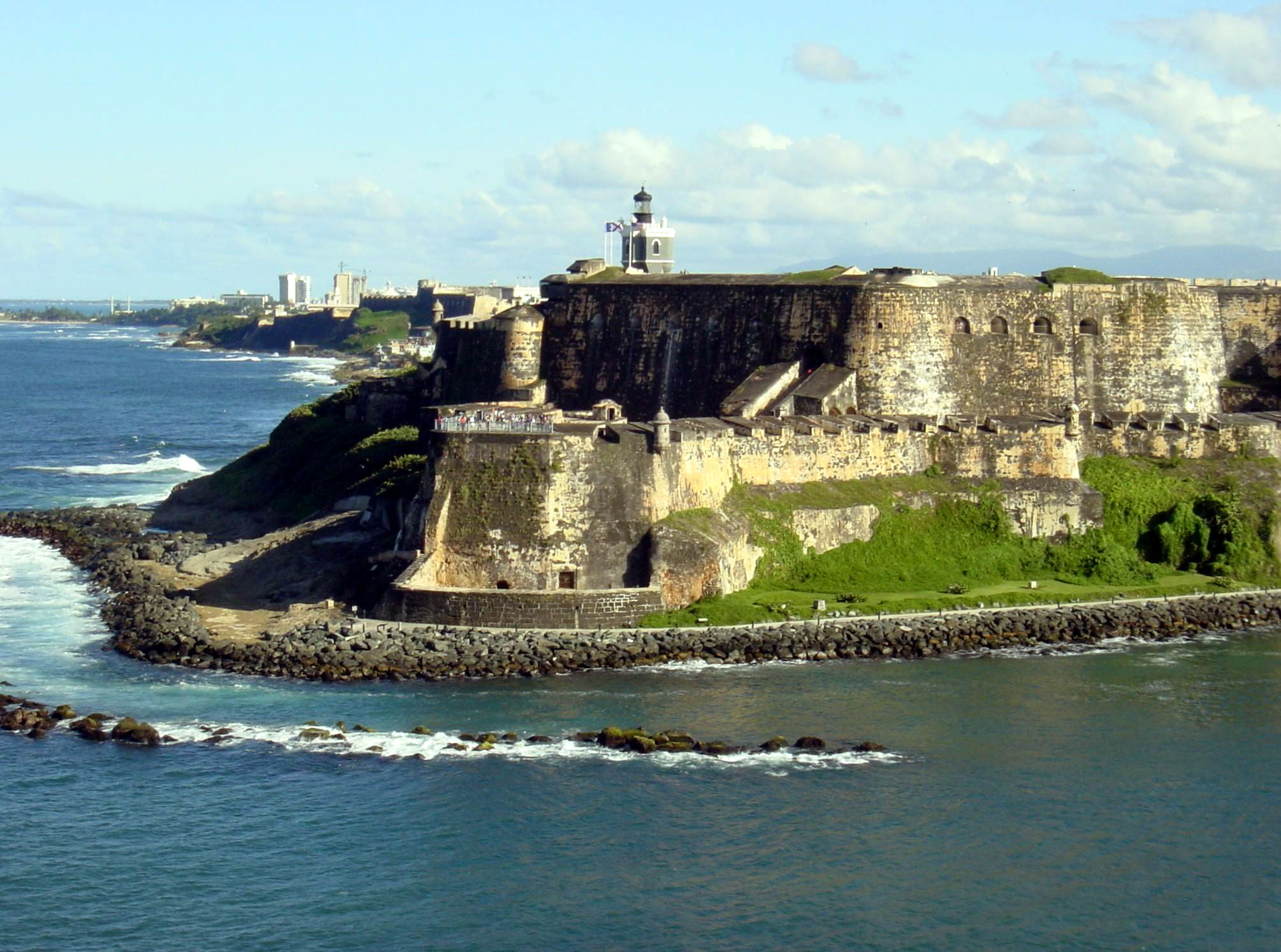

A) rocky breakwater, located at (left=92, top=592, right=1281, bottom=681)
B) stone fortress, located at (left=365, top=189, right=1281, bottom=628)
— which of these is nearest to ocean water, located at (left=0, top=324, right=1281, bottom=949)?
rocky breakwater, located at (left=92, top=592, right=1281, bottom=681)

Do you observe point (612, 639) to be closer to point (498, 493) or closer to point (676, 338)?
point (498, 493)

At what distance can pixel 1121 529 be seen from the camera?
2103 inches

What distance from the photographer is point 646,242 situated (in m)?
81.5

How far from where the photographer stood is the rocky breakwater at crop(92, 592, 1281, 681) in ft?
141

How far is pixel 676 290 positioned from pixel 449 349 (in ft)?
37.4

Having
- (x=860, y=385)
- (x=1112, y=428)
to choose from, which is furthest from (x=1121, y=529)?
(x=860, y=385)

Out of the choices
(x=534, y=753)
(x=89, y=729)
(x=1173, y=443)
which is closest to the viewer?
(x=534, y=753)

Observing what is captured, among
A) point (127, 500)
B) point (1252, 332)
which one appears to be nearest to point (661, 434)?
point (1252, 332)

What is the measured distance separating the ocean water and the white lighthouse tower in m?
38.7

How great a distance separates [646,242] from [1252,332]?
27181 mm

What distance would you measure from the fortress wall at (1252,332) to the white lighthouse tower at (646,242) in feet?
84.0

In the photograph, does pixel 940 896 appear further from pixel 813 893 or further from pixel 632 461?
pixel 632 461

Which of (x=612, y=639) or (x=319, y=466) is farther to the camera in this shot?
(x=319, y=466)

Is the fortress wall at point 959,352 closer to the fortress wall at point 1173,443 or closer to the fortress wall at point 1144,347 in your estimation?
the fortress wall at point 1144,347
